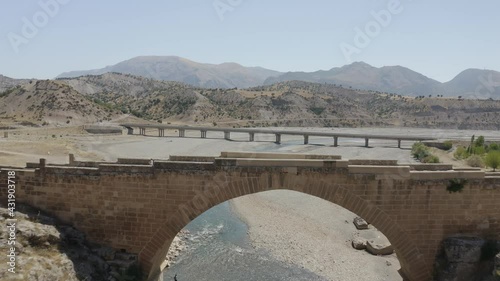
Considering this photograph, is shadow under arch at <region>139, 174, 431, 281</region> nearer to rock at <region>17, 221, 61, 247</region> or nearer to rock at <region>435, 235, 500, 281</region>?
rock at <region>435, 235, 500, 281</region>

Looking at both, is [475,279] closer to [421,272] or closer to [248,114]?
[421,272]

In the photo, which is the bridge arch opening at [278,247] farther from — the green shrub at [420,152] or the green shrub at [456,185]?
the green shrub at [420,152]

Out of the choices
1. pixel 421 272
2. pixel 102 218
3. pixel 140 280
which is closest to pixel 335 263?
pixel 421 272

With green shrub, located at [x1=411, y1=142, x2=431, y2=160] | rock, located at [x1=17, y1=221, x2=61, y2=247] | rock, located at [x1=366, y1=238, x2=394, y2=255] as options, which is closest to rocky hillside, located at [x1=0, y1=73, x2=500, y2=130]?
green shrub, located at [x1=411, y1=142, x2=431, y2=160]

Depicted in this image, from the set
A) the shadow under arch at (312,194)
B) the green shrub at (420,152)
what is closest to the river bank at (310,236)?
the shadow under arch at (312,194)

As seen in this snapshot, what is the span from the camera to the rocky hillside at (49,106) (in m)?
83.1

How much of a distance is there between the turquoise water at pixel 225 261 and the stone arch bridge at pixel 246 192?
14.4 ft

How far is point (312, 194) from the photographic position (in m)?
14.8

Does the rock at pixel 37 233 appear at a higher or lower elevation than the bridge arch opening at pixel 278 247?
higher

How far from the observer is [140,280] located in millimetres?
15211

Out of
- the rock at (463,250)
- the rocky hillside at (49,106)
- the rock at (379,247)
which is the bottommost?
the rock at (379,247)

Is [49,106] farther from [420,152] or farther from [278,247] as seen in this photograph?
[278,247]

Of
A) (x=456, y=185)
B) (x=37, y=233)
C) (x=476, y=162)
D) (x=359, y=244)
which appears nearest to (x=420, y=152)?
(x=476, y=162)

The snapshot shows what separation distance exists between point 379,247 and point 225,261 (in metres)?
8.33
